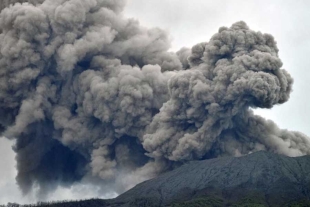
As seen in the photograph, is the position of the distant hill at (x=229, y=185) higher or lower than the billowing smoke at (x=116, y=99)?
lower

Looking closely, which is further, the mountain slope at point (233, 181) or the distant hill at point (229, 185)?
the mountain slope at point (233, 181)

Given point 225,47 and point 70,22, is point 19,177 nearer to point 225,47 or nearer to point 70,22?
point 70,22

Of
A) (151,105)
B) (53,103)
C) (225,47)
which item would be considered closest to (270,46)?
(225,47)

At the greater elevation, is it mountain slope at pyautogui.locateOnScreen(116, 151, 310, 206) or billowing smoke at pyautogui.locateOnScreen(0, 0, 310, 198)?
billowing smoke at pyautogui.locateOnScreen(0, 0, 310, 198)

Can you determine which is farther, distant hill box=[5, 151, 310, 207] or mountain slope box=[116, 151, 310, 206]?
mountain slope box=[116, 151, 310, 206]

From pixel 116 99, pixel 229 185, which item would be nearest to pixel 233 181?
pixel 229 185
